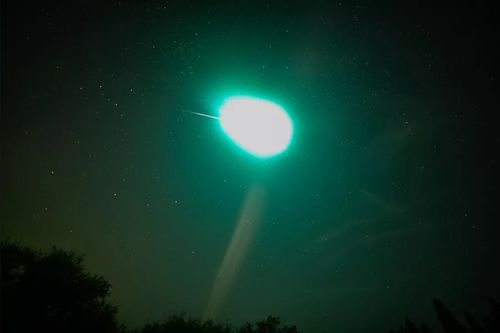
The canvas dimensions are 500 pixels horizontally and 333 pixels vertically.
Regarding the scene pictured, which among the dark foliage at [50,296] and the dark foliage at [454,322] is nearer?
the dark foliage at [50,296]

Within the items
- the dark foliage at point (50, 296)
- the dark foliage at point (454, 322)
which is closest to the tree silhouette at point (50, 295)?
the dark foliage at point (50, 296)

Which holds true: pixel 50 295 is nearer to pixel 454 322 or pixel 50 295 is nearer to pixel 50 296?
pixel 50 296

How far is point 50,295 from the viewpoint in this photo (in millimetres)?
24484

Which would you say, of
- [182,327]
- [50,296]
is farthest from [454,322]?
[50,296]

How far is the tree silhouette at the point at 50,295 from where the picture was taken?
21.6 meters

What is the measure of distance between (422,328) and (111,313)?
292ft

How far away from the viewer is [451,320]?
59.6 meters

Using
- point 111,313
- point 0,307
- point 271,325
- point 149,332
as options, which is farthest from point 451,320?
point 0,307

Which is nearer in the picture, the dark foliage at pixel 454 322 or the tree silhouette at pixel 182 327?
the tree silhouette at pixel 182 327

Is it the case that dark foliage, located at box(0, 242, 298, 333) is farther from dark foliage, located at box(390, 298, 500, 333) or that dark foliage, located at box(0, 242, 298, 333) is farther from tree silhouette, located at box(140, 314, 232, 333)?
dark foliage, located at box(390, 298, 500, 333)

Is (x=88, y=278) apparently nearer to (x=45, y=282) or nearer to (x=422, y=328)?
(x=45, y=282)

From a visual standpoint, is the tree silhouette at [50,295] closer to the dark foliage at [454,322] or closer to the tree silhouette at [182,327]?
the tree silhouette at [182,327]

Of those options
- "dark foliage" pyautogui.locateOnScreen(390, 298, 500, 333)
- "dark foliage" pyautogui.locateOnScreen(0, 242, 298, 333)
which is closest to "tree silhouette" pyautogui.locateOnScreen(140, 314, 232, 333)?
"dark foliage" pyautogui.locateOnScreen(0, 242, 298, 333)

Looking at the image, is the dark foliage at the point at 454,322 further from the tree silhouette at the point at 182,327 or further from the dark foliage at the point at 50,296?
the dark foliage at the point at 50,296
